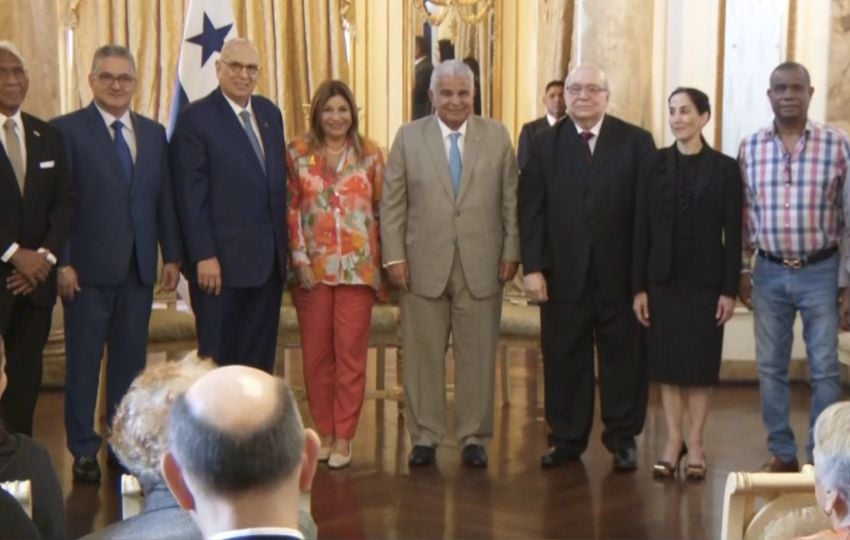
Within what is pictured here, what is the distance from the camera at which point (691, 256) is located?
5.31 m

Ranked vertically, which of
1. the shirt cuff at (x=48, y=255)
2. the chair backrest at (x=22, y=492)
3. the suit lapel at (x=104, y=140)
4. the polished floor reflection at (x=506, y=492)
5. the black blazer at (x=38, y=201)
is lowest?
the polished floor reflection at (x=506, y=492)

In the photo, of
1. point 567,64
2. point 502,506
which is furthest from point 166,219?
point 567,64

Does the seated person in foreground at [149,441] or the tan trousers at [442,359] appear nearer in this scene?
the seated person in foreground at [149,441]

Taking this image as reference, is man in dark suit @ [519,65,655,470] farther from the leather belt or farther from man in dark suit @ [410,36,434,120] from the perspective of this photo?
man in dark suit @ [410,36,434,120]

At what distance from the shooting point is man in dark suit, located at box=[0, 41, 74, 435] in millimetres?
5105

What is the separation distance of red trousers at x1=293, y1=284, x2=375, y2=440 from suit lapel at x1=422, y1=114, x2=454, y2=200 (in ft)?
1.72

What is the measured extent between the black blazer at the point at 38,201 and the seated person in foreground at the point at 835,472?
3.51 meters

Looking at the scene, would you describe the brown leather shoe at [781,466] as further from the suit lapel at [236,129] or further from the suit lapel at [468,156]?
the suit lapel at [236,129]

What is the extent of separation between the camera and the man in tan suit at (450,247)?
561 cm

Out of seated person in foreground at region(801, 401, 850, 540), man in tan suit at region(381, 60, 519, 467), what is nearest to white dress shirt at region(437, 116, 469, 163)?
man in tan suit at region(381, 60, 519, 467)

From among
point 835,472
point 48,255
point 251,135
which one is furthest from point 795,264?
point 835,472

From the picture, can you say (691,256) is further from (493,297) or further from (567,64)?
(567,64)

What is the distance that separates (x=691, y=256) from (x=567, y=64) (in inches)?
122

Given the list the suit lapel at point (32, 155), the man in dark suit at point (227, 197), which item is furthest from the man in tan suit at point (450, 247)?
the suit lapel at point (32, 155)
